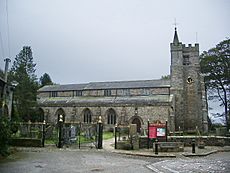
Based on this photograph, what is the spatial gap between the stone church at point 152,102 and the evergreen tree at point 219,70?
1.96 m

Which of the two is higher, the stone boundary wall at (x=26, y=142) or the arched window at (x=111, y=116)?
the arched window at (x=111, y=116)

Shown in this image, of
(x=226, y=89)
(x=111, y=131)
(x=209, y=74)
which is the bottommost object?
→ (x=111, y=131)

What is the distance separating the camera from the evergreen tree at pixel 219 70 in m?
40.2

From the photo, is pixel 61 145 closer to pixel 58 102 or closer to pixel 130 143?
pixel 130 143

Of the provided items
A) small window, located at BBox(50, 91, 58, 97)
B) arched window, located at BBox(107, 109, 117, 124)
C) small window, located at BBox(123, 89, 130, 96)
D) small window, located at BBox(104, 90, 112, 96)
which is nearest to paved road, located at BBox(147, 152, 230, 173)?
arched window, located at BBox(107, 109, 117, 124)

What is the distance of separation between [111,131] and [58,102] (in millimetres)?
11960

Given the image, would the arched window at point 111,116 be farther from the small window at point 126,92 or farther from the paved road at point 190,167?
the paved road at point 190,167

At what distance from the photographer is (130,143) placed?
774 inches

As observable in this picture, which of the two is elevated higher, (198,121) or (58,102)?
(58,102)

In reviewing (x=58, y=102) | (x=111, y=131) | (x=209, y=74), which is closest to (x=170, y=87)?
(x=209, y=74)

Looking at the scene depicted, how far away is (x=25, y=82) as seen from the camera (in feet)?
143

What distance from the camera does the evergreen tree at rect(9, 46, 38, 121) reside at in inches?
1666

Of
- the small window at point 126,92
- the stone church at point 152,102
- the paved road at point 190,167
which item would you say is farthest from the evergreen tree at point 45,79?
the paved road at point 190,167

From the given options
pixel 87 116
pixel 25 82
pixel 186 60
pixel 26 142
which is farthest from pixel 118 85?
pixel 26 142
